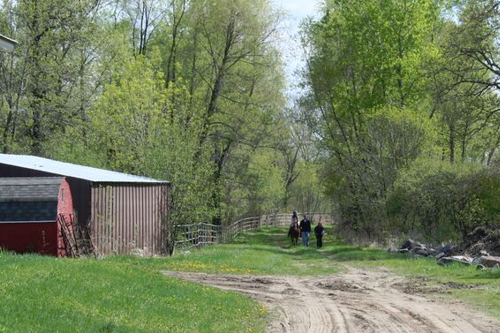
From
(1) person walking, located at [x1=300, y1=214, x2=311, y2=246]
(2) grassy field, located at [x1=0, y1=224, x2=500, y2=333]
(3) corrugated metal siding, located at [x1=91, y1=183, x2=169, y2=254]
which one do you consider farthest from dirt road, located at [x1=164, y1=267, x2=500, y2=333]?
(1) person walking, located at [x1=300, y1=214, x2=311, y2=246]

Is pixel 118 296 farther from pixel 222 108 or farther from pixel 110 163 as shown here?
pixel 222 108

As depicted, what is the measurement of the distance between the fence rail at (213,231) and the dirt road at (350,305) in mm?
11916

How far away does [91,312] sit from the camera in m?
12.3

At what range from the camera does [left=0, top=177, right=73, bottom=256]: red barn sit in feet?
80.8

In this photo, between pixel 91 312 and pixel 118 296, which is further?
pixel 118 296

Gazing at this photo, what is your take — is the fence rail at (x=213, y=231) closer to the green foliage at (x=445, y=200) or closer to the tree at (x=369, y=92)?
the tree at (x=369, y=92)

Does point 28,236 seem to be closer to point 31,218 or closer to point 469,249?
point 31,218

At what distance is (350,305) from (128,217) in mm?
13947

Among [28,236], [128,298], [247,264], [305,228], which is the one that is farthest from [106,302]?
[305,228]

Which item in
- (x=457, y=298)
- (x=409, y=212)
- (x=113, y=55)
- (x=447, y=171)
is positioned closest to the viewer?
(x=457, y=298)

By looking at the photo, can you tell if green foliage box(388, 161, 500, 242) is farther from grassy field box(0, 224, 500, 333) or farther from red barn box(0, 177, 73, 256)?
red barn box(0, 177, 73, 256)

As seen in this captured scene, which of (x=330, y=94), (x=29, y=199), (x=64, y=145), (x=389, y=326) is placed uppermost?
(x=330, y=94)

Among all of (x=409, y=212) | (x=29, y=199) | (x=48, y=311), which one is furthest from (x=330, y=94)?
(x=48, y=311)

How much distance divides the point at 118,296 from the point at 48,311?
114 inches
